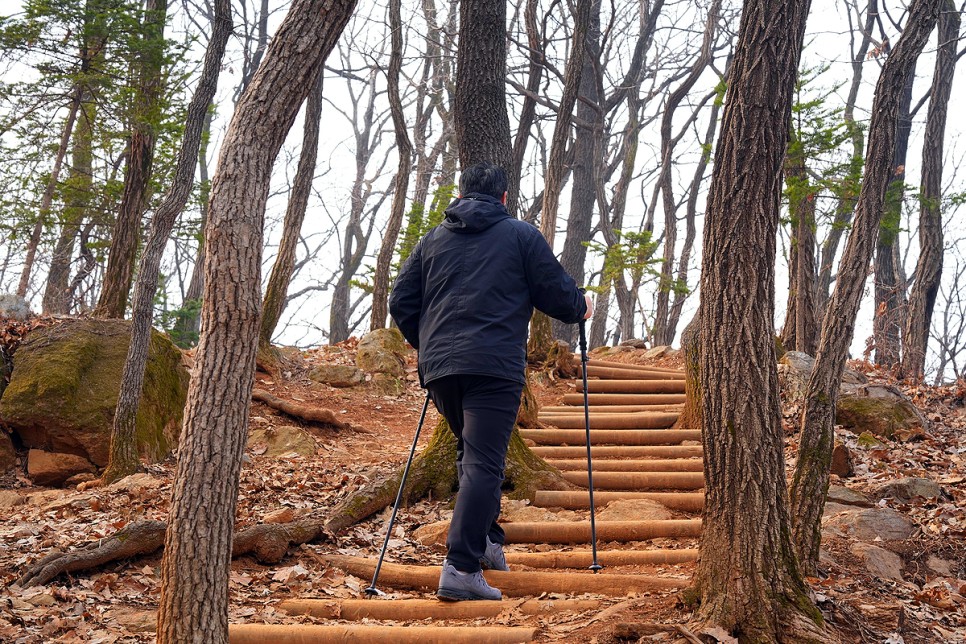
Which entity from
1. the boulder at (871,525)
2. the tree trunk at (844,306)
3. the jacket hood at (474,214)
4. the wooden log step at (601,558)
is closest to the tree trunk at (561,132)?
the boulder at (871,525)

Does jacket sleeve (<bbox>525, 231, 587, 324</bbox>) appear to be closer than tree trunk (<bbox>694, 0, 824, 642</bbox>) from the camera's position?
No

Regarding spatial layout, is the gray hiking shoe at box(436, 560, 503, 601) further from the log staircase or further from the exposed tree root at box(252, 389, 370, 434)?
the exposed tree root at box(252, 389, 370, 434)

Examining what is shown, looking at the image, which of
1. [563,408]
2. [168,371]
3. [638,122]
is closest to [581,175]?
[638,122]

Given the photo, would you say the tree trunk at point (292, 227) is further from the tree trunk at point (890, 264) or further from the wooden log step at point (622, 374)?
the tree trunk at point (890, 264)

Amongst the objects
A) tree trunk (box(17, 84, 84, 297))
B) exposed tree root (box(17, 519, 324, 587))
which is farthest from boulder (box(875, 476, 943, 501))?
tree trunk (box(17, 84, 84, 297))

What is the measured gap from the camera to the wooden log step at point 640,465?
7660 mm

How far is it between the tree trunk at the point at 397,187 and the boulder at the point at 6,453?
7807 mm

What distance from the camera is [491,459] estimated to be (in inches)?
181

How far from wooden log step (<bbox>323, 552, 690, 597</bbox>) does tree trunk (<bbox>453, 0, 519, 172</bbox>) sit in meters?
3.51

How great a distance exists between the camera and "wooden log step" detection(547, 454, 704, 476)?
766 centimetres

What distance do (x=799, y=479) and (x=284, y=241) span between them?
34.3 feet

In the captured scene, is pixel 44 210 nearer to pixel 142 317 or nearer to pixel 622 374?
pixel 142 317

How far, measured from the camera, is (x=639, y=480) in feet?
23.9

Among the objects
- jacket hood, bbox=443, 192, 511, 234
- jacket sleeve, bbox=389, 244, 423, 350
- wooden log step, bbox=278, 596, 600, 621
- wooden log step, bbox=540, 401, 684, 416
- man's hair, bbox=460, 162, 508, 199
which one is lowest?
wooden log step, bbox=278, 596, 600, 621
